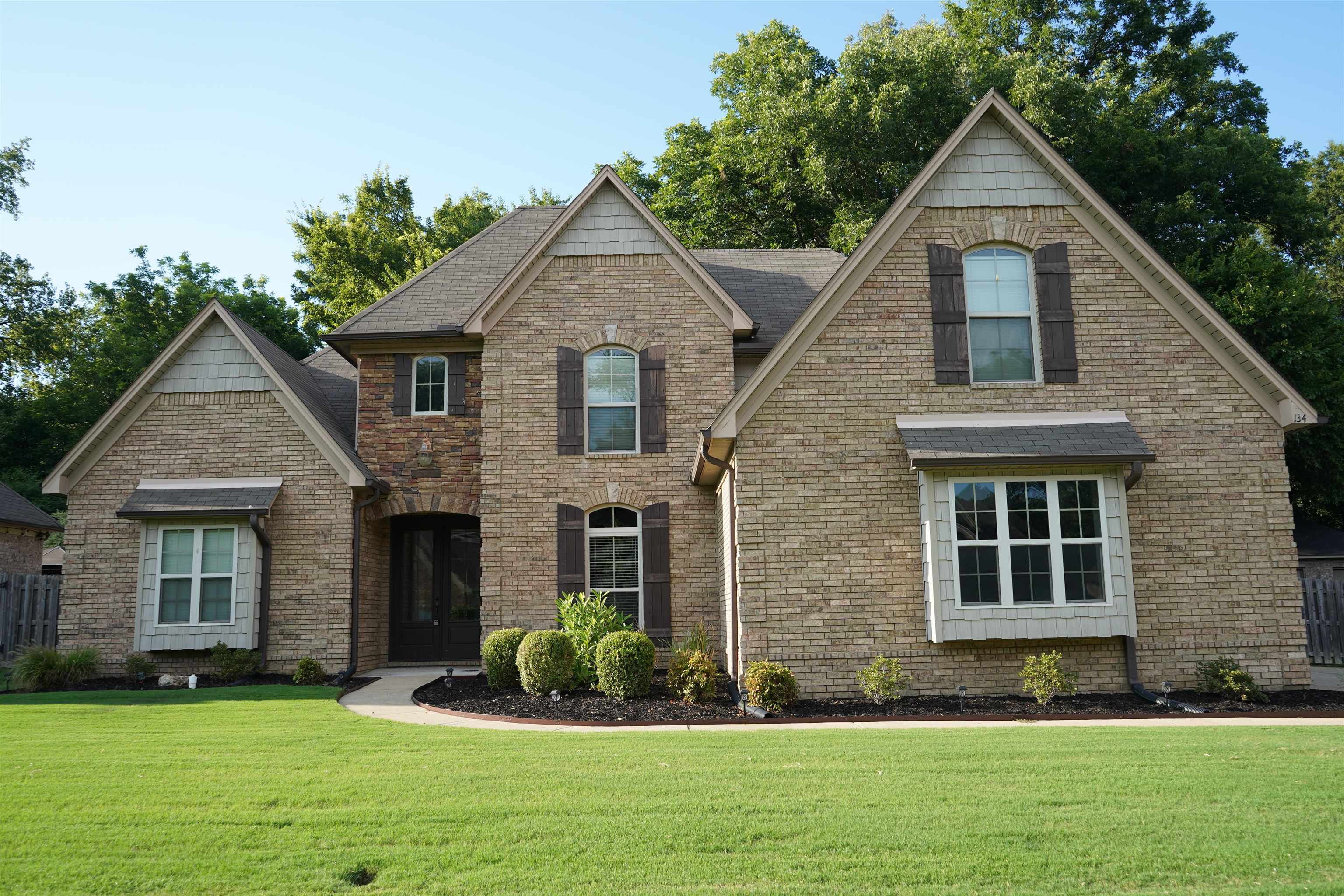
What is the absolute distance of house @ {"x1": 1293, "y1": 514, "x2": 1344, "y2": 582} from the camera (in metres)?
21.7

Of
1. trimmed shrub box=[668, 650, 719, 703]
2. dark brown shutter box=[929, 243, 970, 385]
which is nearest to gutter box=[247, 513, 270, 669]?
trimmed shrub box=[668, 650, 719, 703]

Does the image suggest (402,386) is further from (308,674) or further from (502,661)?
(502,661)

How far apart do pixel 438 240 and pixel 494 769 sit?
3091 centimetres

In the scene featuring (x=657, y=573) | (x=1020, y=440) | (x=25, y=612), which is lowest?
(x=25, y=612)

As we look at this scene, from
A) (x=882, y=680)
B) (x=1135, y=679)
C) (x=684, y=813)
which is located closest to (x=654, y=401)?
(x=882, y=680)

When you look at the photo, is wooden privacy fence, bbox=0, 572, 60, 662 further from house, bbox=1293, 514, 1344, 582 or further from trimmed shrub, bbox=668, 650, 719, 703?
house, bbox=1293, 514, 1344, 582

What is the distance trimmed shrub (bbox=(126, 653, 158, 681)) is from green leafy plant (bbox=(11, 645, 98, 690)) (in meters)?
0.49

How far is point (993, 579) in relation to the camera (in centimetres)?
1169

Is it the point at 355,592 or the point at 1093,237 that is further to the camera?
the point at 355,592

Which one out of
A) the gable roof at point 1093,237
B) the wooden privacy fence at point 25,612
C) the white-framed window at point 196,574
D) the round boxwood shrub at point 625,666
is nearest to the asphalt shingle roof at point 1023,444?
the gable roof at point 1093,237

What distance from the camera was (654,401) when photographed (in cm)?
1598

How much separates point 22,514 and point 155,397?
9094 millimetres

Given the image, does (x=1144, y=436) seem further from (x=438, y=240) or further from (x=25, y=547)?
(x=438, y=240)

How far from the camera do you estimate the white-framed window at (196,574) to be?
15398 mm
